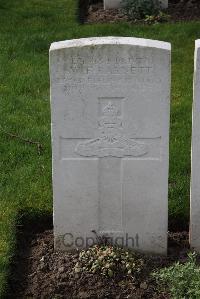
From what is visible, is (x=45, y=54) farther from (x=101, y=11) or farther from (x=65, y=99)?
(x=65, y=99)

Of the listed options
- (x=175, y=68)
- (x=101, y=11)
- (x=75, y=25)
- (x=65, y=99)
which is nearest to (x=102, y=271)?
(x=65, y=99)

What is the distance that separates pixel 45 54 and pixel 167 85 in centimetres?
436

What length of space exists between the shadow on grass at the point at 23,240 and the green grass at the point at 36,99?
39 millimetres

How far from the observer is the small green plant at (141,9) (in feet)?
33.0

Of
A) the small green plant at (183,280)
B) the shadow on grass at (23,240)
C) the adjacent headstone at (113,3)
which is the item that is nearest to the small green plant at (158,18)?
the adjacent headstone at (113,3)

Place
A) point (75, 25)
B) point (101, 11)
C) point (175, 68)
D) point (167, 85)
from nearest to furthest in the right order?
point (167, 85)
point (175, 68)
point (75, 25)
point (101, 11)

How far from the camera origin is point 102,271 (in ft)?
15.6

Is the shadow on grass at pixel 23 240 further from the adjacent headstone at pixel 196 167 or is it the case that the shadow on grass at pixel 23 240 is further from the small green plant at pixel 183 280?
the adjacent headstone at pixel 196 167

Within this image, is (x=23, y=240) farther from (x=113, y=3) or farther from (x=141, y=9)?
(x=113, y=3)

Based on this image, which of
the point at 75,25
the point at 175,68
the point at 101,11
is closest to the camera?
the point at 175,68

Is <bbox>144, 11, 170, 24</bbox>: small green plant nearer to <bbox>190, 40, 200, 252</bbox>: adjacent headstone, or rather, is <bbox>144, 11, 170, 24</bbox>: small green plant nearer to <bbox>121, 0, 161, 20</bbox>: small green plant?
<bbox>121, 0, 161, 20</bbox>: small green plant

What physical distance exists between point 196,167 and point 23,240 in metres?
1.44

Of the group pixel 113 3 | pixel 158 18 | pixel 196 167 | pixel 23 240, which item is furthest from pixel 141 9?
pixel 196 167

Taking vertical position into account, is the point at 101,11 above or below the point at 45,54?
above
